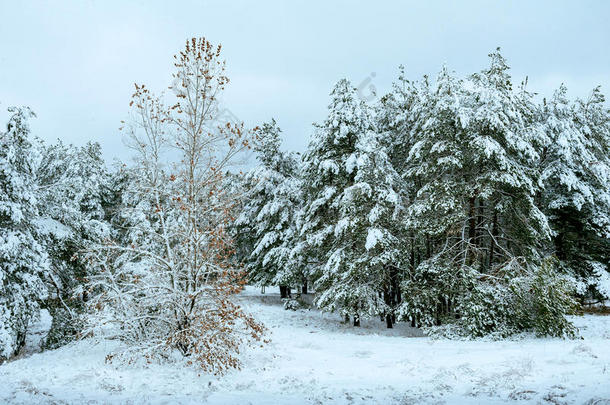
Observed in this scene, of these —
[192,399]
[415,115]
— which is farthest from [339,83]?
[192,399]

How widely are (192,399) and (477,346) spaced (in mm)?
8622

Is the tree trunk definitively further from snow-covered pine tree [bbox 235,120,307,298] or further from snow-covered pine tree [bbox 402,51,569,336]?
snow-covered pine tree [bbox 235,120,307,298]

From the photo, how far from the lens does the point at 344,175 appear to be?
1869cm

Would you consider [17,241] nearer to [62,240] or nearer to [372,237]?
[62,240]

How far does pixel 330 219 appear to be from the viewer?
19.1 meters

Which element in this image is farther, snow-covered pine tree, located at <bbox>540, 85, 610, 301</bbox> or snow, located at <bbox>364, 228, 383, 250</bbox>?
snow-covered pine tree, located at <bbox>540, 85, 610, 301</bbox>

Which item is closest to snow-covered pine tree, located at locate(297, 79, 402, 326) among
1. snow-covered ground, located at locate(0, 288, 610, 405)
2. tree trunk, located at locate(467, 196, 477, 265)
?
tree trunk, located at locate(467, 196, 477, 265)

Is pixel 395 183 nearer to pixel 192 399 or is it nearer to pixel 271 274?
pixel 271 274

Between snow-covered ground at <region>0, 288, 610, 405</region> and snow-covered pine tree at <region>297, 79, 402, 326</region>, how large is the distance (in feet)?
14.1

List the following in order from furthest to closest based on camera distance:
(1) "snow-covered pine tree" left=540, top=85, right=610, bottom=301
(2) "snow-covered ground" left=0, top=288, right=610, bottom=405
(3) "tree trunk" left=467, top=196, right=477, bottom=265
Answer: (1) "snow-covered pine tree" left=540, top=85, right=610, bottom=301
(3) "tree trunk" left=467, top=196, right=477, bottom=265
(2) "snow-covered ground" left=0, top=288, right=610, bottom=405

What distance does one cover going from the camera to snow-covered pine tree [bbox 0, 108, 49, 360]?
13.3 meters

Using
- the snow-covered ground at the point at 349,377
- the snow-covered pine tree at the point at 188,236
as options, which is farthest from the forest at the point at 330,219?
the snow-covered ground at the point at 349,377

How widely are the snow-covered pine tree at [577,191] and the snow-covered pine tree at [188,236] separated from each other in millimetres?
16633

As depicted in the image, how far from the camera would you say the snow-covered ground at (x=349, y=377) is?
7574mm
